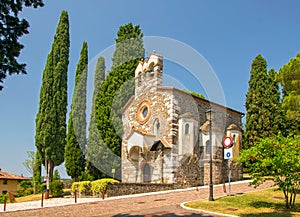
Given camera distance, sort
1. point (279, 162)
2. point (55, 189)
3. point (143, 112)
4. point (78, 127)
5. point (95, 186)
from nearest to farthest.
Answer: point (279, 162) → point (95, 186) → point (55, 189) → point (143, 112) → point (78, 127)

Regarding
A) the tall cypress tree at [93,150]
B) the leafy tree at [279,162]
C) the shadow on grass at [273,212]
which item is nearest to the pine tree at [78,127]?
the tall cypress tree at [93,150]

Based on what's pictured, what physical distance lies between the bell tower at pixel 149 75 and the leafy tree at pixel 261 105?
49.9 feet

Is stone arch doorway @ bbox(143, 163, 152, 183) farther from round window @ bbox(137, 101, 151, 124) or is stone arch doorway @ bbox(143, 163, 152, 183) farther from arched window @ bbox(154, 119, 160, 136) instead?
round window @ bbox(137, 101, 151, 124)

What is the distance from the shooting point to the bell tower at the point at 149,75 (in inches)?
937

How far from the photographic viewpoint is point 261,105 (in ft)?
112

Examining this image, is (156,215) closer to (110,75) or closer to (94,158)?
(94,158)

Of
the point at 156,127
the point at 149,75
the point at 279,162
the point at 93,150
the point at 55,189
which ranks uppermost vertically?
the point at 149,75

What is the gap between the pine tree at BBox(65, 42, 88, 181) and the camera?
2720 cm

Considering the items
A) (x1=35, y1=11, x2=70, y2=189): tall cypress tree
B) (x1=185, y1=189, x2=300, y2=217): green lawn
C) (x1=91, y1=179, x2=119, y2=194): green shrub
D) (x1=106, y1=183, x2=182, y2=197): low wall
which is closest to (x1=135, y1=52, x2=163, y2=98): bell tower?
(x1=35, y1=11, x2=70, y2=189): tall cypress tree

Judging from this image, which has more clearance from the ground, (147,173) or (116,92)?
(116,92)

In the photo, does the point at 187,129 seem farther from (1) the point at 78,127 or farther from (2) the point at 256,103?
(2) the point at 256,103

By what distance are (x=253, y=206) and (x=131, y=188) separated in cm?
936

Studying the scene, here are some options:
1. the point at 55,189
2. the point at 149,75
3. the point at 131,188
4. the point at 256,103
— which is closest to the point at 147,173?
the point at 131,188

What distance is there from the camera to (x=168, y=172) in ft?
70.0
